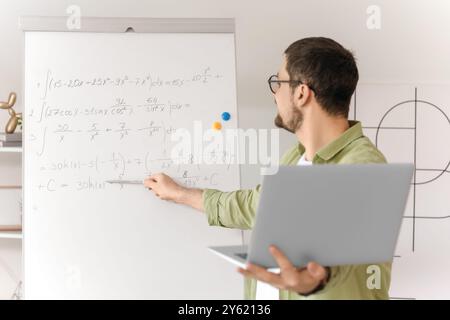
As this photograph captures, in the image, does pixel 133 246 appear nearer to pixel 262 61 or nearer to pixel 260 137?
pixel 260 137

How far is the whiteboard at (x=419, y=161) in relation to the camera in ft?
8.52

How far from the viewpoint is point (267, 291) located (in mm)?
1554

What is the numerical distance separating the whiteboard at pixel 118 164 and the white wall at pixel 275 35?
60 cm

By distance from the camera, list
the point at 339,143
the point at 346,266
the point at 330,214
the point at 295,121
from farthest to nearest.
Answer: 1. the point at 295,121
2. the point at 339,143
3. the point at 346,266
4. the point at 330,214

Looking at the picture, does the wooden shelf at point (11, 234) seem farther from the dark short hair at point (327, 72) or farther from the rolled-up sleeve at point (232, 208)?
the dark short hair at point (327, 72)

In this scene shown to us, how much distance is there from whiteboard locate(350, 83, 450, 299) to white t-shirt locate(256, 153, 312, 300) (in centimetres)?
109

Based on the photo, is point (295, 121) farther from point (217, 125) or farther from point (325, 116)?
point (217, 125)

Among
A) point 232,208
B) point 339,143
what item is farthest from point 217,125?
point 339,143

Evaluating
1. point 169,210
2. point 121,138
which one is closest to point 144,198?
point 169,210

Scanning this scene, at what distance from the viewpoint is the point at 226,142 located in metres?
1.98

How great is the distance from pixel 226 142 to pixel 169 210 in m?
0.30

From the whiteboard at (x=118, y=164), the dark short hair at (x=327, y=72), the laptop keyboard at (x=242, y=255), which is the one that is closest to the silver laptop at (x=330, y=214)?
the laptop keyboard at (x=242, y=255)

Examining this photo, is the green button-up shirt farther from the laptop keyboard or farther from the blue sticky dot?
the blue sticky dot

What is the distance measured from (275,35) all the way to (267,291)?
1.37 metres
